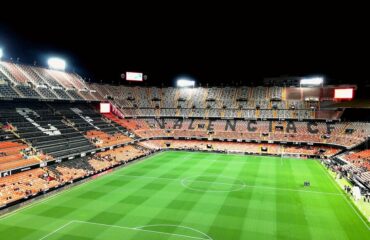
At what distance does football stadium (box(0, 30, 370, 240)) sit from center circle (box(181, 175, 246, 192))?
0.42 ft

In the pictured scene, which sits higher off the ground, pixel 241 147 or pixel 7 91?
pixel 7 91

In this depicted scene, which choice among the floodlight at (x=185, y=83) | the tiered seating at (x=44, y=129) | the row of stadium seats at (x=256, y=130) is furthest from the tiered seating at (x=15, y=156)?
the floodlight at (x=185, y=83)

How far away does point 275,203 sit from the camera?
2741cm

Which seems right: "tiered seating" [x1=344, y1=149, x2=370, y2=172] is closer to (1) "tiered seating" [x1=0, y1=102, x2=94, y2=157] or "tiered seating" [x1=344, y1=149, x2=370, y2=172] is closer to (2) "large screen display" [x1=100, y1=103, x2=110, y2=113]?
(1) "tiered seating" [x1=0, y1=102, x2=94, y2=157]

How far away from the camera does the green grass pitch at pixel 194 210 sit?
20.9 metres

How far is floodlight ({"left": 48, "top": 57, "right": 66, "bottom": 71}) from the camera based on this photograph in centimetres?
6244

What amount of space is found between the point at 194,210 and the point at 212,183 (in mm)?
9428

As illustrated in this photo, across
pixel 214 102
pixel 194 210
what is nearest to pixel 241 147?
pixel 214 102

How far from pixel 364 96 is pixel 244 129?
85.3 ft

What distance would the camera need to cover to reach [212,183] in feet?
113

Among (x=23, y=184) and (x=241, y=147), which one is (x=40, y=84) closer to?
(x=23, y=184)

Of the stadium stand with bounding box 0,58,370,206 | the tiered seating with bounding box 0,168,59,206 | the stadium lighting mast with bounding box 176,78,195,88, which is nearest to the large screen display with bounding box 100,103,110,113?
the stadium stand with bounding box 0,58,370,206

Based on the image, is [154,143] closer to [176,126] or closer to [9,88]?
[176,126]

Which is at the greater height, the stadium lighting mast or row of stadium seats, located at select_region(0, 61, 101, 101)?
the stadium lighting mast
